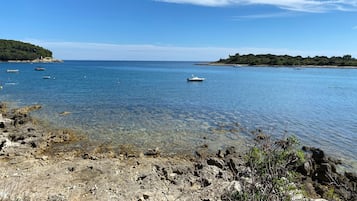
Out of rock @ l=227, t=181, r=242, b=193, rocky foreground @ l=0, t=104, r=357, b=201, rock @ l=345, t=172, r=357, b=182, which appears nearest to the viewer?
rock @ l=227, t=181, r=242, b=193

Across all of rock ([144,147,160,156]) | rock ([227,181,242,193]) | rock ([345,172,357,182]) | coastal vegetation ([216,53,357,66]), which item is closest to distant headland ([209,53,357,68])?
coastal vegetation ([216,53,357,66])

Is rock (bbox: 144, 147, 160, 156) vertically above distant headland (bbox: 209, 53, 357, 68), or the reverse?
distant headland (bbox: 209, 53, 357, 68)

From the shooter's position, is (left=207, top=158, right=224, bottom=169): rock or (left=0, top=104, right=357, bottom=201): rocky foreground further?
(left=207, top=158, right=224, bottom=169): rock

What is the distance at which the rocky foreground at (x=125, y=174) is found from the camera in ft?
33.0

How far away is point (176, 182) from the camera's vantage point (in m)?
11.5

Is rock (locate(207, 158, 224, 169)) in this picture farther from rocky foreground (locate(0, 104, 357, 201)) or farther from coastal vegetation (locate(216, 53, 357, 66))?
coastal vegetation (locate(216, 53, 357, 66))

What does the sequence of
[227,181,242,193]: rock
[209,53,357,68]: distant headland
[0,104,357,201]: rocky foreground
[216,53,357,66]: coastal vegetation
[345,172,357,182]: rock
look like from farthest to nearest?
[216,53,357,66]: coastal vegetation, [209,53,357,68]: distant headland, [345,172,357,182]: rock, [0,104,357,201]: rocky foreground, [227,181,242,193]: rock

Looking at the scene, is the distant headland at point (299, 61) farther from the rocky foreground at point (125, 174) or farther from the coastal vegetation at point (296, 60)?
the rocky foreground at point (125, 174)

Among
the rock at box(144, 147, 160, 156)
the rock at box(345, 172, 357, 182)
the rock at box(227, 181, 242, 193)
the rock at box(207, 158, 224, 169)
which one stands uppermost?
the rock at box(227, 181, 242, 193)

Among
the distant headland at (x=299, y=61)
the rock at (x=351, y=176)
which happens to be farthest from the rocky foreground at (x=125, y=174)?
the distant headland at (x=299, y=61)

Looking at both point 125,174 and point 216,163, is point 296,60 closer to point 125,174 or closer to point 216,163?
point 216,163

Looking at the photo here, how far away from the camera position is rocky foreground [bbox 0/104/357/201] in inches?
396

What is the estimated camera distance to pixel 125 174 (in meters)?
12.4

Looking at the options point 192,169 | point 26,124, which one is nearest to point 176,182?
point 192,169
